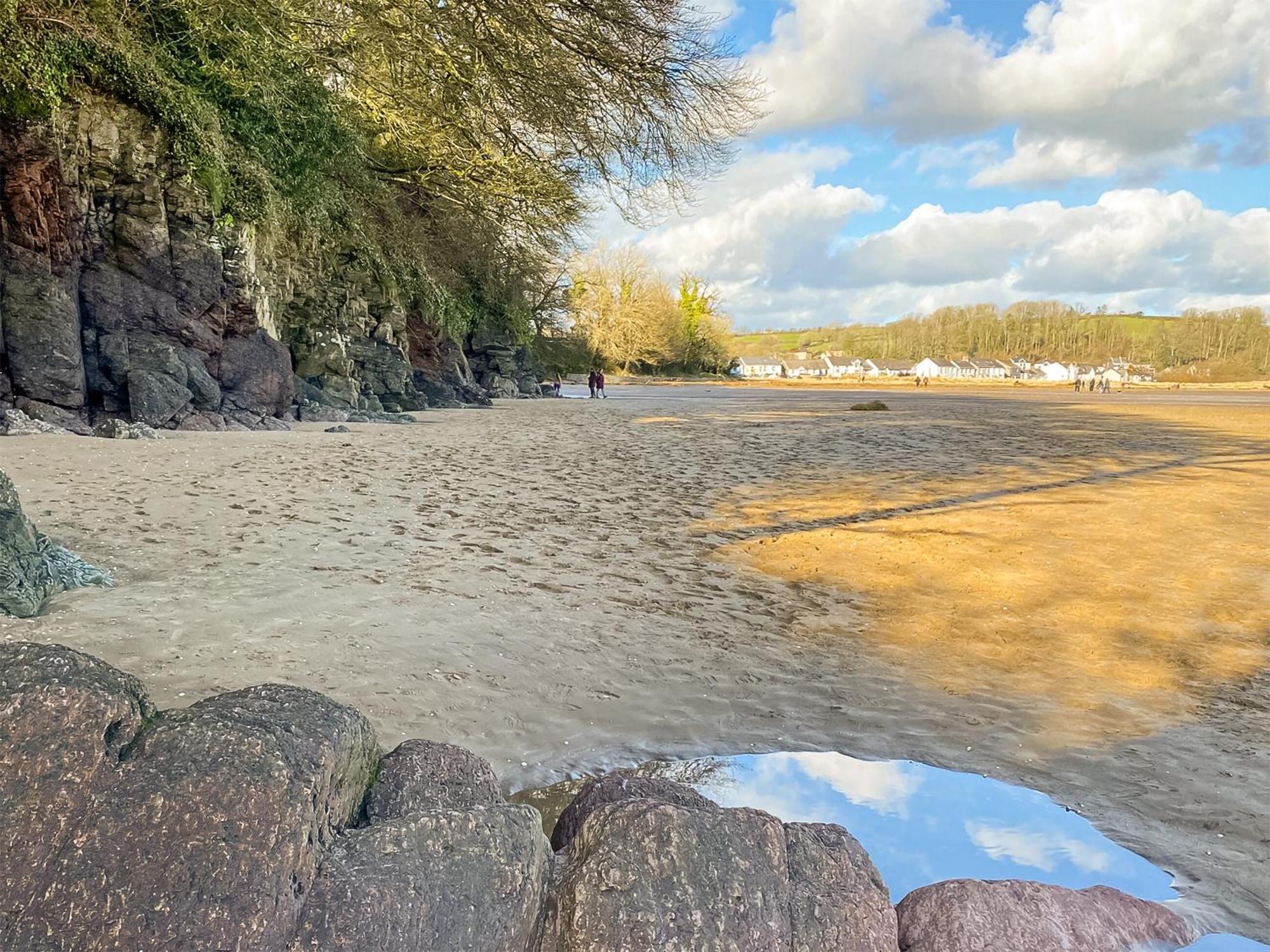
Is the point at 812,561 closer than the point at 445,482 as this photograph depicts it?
Yes

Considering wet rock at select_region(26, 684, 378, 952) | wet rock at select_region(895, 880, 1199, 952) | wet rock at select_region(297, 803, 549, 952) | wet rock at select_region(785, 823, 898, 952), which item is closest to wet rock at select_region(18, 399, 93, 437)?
wet rock at select_region(26, 684, 378, 952)

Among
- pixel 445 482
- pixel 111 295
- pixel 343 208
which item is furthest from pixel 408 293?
pixel 445 482

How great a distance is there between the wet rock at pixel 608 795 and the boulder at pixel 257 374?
49.0ft

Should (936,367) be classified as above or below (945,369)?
above

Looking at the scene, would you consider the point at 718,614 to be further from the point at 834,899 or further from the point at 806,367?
the point at 806,367

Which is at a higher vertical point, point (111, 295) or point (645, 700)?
point (111, 295)

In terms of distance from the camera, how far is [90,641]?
443 centimetres

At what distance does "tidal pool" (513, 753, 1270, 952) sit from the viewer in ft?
10.3

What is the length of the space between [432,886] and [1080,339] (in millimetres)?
162212

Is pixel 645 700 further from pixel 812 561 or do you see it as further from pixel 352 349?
pixel 352 349

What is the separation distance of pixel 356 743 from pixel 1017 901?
1.97 metres

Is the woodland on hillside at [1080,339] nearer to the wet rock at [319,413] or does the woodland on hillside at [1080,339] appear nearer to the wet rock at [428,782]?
the wet rock at [319,413]

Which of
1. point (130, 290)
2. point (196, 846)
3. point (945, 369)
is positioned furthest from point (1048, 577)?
point (945, 369)

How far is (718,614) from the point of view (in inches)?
244
